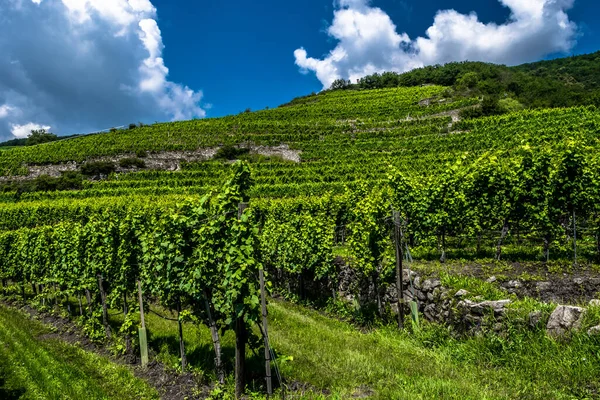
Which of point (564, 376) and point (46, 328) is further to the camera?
point (46, 328)

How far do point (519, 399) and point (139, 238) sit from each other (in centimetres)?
957

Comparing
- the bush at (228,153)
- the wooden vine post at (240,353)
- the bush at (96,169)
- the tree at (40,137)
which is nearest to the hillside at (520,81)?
the bush at (228,153)

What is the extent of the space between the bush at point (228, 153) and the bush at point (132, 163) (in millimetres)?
10902

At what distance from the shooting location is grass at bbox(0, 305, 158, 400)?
738cm

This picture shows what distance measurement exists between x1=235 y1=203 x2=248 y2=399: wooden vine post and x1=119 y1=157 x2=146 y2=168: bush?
52.0m

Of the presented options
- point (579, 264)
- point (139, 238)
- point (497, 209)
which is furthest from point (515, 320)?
point (139, 238)

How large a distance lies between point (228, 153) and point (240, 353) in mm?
51436

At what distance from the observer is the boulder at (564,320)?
6336 millimetres

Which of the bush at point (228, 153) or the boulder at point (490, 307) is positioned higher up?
the bush at point (228, 153)

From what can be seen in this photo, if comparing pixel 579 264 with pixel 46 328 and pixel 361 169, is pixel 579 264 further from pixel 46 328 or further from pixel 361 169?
pixel 361 169

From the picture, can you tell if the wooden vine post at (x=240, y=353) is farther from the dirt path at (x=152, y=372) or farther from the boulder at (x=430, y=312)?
the boulder at (x=430, y=312)

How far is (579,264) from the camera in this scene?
10.3 m

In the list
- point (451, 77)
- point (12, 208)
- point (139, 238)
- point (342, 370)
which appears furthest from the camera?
point (451, 77)

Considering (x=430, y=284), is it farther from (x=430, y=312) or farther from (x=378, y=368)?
(x=378, y=368)
